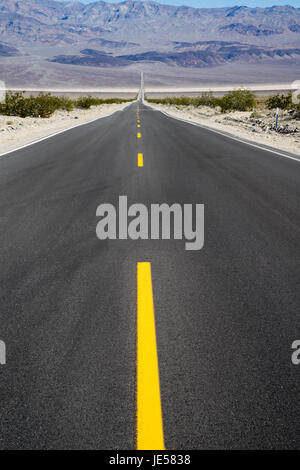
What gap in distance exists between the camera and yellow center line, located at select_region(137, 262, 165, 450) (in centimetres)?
202

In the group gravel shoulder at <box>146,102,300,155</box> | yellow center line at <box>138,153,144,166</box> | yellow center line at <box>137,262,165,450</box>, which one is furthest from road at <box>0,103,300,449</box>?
gravel shoulder at <box>146,102,300,155</box>

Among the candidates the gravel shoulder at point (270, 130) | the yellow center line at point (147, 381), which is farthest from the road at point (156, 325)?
the gravel shoulder at point (270, 130)

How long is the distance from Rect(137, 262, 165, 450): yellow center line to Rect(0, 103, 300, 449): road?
4 cm

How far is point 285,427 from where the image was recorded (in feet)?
6.84

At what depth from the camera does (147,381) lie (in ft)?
7.86

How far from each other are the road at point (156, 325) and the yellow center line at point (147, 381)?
4cm

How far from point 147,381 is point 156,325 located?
0.63 m

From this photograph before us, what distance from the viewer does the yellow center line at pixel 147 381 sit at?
2016 millimetres

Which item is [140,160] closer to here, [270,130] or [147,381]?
[147,381]

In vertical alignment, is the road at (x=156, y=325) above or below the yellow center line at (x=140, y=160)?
below

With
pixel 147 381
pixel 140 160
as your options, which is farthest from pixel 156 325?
pixel 140 160

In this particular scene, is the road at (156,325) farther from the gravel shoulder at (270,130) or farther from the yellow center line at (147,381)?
the gravel shoulder at (270,130)

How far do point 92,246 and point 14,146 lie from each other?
9956 mm

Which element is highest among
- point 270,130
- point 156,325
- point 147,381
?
point 270,130
